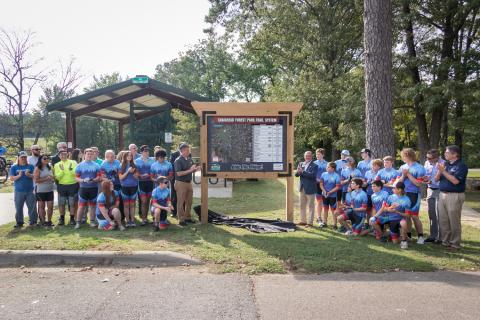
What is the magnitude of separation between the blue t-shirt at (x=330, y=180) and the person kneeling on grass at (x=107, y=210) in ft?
14.2

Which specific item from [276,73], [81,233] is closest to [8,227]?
[81,233]

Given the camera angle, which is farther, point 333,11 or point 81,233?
point 333,11

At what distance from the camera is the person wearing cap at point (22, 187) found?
814cm

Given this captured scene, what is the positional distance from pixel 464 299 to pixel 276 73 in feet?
123

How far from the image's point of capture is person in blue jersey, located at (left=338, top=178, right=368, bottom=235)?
7547 mm

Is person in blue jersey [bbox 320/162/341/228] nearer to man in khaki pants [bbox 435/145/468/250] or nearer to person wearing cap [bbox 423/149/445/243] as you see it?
person wearing cap [bbox 423/149/445/243]

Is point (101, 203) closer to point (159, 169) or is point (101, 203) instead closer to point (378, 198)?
point (159, 169)

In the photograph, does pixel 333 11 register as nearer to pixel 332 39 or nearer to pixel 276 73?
pixel 332 39

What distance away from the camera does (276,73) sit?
40.4 m

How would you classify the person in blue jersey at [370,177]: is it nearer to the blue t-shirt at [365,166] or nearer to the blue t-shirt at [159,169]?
the blue t-shirt at [365,166]

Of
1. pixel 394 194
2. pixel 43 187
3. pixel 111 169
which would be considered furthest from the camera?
pixel 111 169

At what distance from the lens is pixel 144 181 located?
859cm

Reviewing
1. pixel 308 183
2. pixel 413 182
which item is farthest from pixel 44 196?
pixel 413 182

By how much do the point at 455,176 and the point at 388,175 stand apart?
1.19m
